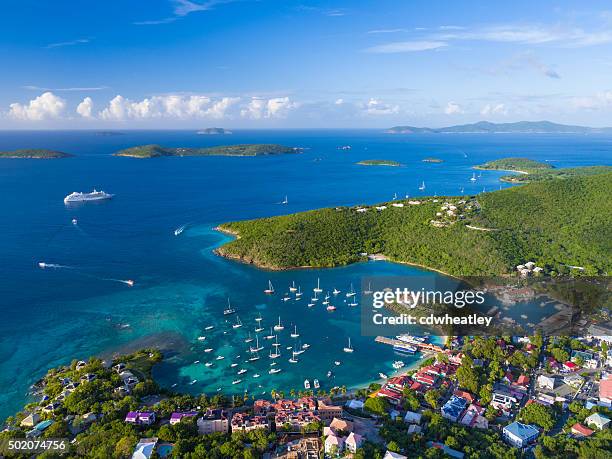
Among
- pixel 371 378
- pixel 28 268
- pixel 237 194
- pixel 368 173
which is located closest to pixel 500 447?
pixel 371 378

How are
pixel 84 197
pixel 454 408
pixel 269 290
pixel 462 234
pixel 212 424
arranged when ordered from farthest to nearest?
pixel 84 197
pixel 462 234
pixel 269 290
pixel 454 408
pixel 212 424

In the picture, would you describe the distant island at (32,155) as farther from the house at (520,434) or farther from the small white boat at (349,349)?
the house at (520,434)

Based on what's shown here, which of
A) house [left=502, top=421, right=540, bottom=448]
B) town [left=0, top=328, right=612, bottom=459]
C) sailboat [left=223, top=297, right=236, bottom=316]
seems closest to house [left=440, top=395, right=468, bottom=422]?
town [left=0, top=328, right=612, bottom=459]

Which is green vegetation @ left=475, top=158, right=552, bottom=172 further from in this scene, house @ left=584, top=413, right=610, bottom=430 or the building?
the building

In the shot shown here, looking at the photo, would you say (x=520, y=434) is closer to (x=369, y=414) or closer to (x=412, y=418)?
(x=412, y=418)

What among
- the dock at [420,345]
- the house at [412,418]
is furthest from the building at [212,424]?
the dock at [420,345]

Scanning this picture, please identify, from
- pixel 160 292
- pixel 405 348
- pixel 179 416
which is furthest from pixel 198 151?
pixel 179 416
